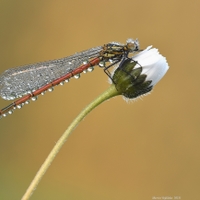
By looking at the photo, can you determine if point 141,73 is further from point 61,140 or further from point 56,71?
point 56,71

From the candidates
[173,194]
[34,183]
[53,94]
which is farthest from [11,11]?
[34,183]

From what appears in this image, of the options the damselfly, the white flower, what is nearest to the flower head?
the white flower

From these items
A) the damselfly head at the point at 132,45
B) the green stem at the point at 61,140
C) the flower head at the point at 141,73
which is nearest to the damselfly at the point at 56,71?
the damselfly head at the point at 132,45

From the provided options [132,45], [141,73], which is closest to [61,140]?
[141,73]

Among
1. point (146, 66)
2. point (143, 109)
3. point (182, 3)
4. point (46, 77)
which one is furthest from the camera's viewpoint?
point (182, 3)

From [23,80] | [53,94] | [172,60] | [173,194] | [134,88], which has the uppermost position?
[172,60]

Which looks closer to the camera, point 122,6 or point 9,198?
point 9,198

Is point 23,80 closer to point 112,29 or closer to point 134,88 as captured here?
point 134,88

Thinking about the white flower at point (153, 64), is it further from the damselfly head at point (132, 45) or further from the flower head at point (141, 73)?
the damselfly head at point (132, 45)

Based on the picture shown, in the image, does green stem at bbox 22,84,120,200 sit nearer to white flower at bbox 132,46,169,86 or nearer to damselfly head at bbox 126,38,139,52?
white flower at bbox 132,46,169,86
